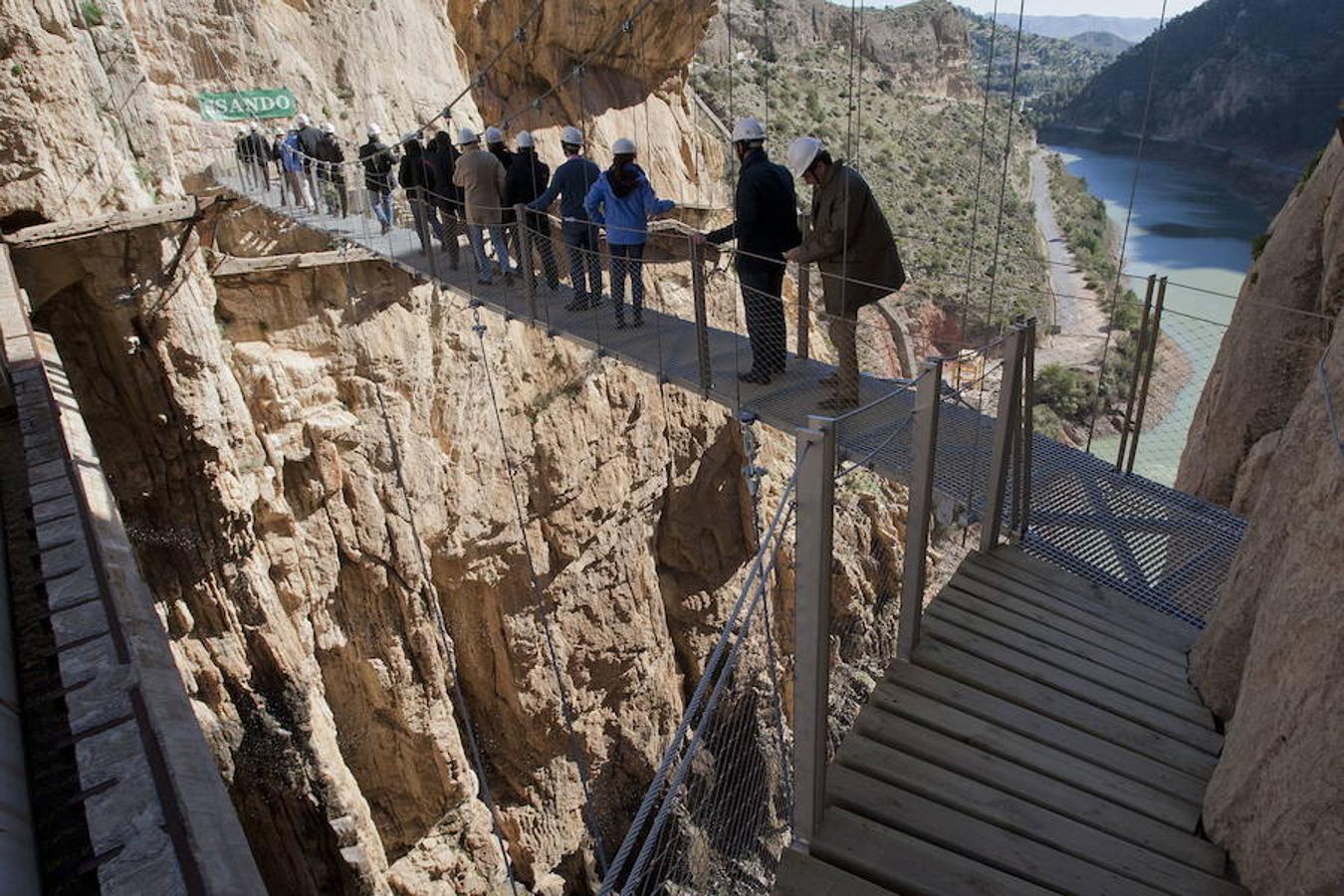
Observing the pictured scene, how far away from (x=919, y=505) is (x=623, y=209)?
2.68 metres

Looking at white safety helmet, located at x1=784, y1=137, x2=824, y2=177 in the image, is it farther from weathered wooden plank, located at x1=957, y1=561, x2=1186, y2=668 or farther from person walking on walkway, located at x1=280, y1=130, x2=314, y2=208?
person walking on walkway, located at x1=280, y1=130, x2=314, y2=208

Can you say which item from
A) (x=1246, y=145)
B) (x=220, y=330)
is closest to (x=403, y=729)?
(x=220, y=330)

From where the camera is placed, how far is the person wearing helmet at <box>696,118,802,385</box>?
3623mm

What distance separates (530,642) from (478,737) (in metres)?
1.10

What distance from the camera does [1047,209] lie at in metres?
33.2

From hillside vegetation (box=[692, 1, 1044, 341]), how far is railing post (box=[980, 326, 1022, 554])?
1694cm

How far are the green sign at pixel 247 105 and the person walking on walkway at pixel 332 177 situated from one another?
1249mm

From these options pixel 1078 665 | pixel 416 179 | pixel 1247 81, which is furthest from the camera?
pixel 1247 81

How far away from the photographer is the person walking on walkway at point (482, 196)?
18.2 ft

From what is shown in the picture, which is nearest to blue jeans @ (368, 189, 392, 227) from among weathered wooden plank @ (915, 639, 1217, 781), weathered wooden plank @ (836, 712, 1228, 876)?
weathered wooden plank @ (915, 639, 1217, 781)

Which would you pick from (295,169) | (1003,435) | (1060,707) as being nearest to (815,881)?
(1060,707)

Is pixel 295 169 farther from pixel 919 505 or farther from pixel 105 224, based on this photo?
pixel 919 505

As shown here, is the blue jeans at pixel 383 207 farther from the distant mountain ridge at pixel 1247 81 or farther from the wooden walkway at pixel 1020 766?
the distant mountain ridge at pixel 1247 81

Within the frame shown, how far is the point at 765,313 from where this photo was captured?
383 cm
